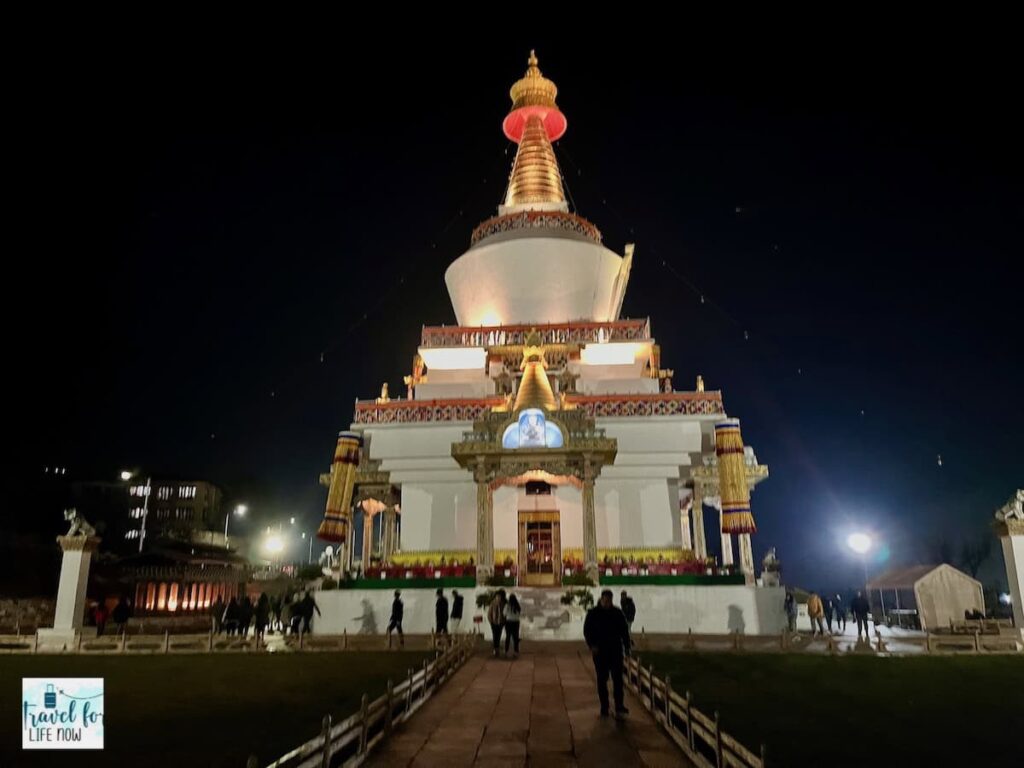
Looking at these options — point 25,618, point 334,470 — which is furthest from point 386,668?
point 25,618

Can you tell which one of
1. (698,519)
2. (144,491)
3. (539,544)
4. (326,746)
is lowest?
(326,746)

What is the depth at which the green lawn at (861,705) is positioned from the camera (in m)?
7.11

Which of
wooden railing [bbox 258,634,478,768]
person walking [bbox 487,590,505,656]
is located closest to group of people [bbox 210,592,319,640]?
person walking [bbox 487,590,505,656]

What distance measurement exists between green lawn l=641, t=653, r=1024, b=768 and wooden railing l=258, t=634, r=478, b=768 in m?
3.69

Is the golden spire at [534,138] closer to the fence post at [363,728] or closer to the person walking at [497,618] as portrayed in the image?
the person walking at [497,618]

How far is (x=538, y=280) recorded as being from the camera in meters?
31.8

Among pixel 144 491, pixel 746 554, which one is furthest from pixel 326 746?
pixel 144 491

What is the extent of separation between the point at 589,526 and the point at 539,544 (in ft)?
14.8

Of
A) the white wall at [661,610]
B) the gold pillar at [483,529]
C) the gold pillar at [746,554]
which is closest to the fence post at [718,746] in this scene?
the white wall at [661,610]

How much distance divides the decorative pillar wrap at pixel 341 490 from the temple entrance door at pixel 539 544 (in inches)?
246

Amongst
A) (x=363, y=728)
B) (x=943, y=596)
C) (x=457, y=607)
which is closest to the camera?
(x=363, y=728)

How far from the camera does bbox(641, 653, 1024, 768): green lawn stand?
7.11 metres

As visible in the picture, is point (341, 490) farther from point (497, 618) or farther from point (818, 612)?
point (818, 612)

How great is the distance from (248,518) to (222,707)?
227 ft
